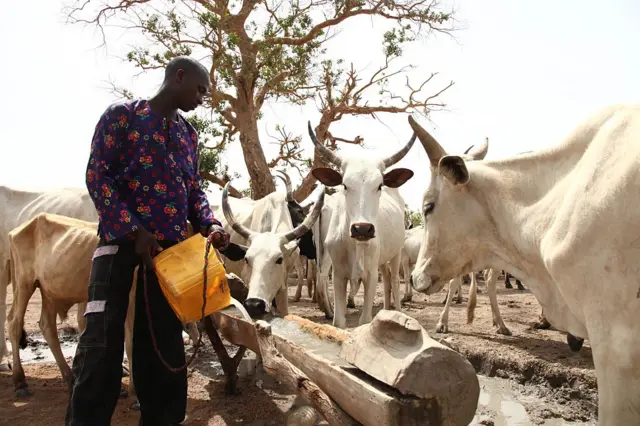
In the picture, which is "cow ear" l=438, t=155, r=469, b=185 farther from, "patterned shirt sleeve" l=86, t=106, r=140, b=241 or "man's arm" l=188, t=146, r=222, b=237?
"patterned shirt sleeve" l=86, t=106, r=140, b=241

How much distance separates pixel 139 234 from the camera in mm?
2713

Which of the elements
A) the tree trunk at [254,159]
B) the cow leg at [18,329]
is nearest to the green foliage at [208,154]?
the tree trunk at [254,159]

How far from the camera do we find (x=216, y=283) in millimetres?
2879

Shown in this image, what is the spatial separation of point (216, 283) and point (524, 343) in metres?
4.70

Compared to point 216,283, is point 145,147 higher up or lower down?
higher up

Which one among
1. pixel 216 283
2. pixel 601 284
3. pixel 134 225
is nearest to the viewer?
pixel 601 284

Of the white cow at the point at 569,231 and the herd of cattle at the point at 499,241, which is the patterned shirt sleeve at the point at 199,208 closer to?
the herd of cattle at the point at 499,241

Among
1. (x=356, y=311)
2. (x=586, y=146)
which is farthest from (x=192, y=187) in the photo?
(x=356, y=311)

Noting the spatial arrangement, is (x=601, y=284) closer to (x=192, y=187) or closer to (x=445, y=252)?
(x=445, y=252)

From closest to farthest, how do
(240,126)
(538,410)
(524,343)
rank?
(538,410), (524,343), (240,126)

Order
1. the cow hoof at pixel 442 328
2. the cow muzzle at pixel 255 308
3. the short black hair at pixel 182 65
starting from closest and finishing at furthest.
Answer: the short black hair at pixel 182 65 < the cow muzzle at pixel 255 308 < the cow hoof at pixel 442 328

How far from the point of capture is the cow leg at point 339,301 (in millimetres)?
5721

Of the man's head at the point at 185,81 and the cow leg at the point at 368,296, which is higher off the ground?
the man's head at the point at 185,81

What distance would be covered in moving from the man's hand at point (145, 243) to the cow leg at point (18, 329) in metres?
2.55
